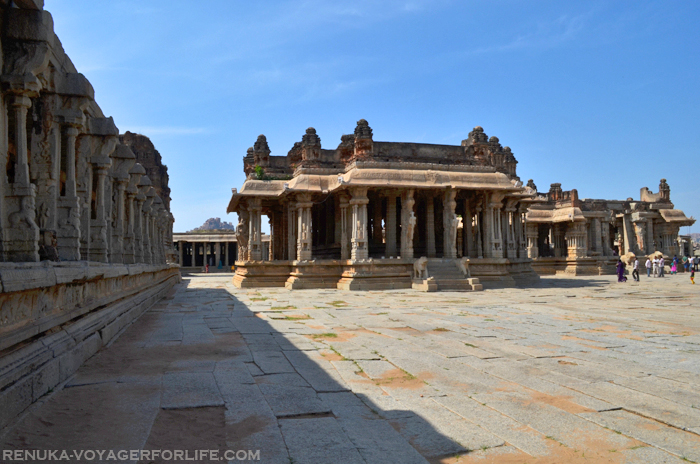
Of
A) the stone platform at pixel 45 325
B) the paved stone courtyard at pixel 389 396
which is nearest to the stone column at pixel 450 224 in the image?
the paved stone courtyard at pixel 389 396

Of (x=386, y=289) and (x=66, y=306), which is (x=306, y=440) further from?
(x=386, y=289)

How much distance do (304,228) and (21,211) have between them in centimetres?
1631

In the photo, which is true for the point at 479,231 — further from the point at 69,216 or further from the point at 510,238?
the point at 69,216

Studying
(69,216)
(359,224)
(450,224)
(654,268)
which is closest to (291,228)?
(359,224)

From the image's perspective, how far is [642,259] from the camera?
36656 millimetres

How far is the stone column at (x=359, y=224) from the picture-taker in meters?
20.1

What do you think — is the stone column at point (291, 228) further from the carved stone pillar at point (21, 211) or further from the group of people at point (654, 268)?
the carved stone pillar at point (21, 211)

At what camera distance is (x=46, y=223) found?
6.39 m

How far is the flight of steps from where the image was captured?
19.4 meters

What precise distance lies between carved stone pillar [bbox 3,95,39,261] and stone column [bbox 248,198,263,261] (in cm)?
1792

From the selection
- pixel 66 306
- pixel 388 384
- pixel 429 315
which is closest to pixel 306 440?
pixel 388 384

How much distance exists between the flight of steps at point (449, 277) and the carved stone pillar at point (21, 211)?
15.5 meters

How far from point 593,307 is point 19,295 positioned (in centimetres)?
1178

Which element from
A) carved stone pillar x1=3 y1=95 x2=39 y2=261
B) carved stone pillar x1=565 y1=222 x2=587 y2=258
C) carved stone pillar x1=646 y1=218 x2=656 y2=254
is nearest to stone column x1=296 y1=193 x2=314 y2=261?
carved stone pillar x1=3 y1=95 x2=39 y2=261
